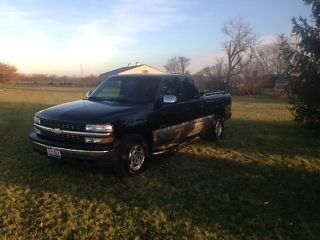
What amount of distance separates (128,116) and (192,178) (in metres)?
1.66

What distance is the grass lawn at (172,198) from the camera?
443cm

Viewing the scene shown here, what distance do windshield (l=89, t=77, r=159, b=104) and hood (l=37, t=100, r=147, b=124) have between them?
380mm

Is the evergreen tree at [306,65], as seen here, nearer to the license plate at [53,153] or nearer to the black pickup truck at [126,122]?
the black pickup truck at [126,122]

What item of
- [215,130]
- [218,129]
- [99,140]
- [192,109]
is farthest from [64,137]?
[218,129]

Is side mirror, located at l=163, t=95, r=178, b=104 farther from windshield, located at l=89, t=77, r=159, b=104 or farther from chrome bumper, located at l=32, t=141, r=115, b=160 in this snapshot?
chrome bumper, located at l=32, t=141, r=115, b=160

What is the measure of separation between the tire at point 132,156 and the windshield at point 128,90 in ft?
3.05

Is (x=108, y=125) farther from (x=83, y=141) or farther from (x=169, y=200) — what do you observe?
(x=169, y=200)

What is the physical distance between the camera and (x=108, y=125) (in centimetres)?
587

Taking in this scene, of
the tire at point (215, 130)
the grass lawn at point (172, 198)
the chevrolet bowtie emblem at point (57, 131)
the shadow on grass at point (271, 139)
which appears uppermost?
the chevrolet bowtie emblem at point (57, 131)

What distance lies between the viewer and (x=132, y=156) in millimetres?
6383

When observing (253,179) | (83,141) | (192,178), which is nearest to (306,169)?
(253,179)

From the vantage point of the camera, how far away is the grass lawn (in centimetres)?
443

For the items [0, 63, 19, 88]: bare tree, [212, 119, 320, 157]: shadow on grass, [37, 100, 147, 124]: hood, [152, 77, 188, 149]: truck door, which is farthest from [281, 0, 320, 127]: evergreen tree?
[0, 63, 19, 88]: bare tree

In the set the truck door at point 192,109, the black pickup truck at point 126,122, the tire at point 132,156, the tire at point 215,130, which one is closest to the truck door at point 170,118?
the black pickup truck at point 126,122
